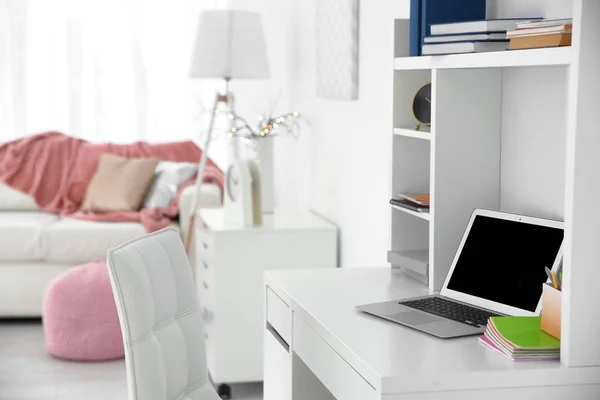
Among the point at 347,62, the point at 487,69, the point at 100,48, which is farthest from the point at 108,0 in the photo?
the point at 487,69

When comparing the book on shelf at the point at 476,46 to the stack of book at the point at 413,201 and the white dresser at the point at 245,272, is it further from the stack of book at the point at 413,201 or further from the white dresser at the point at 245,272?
the white dresser at the point at 245,272

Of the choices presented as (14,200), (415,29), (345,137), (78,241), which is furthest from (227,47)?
(415,29)

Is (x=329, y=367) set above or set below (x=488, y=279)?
below

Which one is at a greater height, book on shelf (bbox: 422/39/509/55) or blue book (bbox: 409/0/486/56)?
blue book (bbox: 409/0/486/56)

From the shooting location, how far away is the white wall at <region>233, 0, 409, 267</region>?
307 cm

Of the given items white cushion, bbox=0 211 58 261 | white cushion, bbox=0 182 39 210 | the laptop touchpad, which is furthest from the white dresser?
white cushion, bbox=0 182 39 210

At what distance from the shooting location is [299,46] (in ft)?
15.0

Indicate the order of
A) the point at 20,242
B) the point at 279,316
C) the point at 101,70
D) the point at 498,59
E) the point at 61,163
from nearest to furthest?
the point at 498,59, the point at 279,316, the point at 20,242, the point at 61,163, the point at 101,70

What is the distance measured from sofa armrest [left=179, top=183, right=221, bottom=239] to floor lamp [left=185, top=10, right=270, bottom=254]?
0.24 meters

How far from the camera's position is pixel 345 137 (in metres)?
3.60

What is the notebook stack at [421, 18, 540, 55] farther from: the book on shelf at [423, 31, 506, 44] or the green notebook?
the green notebook

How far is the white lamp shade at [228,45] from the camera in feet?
14.3

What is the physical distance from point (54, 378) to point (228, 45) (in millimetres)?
1785

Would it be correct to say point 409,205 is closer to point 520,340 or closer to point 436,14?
point 436,14
